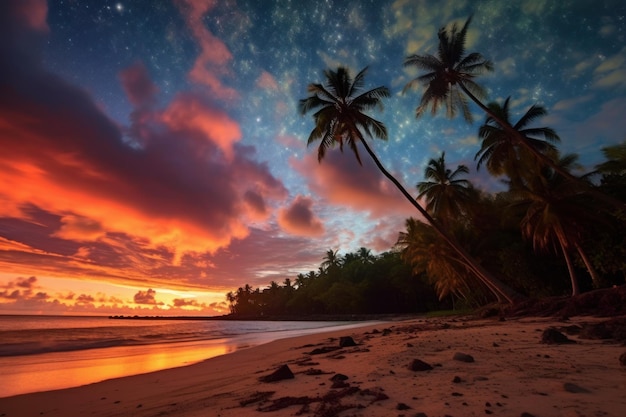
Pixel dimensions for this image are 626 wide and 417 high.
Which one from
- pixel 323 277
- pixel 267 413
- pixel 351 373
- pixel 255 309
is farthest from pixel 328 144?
pixel 255 309

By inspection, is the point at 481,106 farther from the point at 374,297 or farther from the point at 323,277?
the point at 323,277

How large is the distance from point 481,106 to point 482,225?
1962cm

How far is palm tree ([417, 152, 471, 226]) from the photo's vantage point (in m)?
26.8

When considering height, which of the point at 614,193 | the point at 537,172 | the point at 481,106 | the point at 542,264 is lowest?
the point at 542,264

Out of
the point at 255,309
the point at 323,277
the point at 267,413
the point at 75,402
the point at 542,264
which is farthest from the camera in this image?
the point at 255,309

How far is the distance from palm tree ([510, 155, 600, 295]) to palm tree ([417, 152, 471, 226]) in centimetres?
516

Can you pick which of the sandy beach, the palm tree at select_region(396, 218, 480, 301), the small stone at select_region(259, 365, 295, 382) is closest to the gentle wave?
the sandy beach

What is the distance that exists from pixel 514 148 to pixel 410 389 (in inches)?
893

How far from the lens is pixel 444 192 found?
2694 cm

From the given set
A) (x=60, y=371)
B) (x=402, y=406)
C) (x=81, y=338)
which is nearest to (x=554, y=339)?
(x=402, y=406)

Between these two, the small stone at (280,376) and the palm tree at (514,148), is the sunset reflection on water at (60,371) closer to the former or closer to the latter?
the small stone at (280,376)

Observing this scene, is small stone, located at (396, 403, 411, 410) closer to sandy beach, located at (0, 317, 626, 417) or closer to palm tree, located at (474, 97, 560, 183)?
sandy beach, located at (0, 317, 626, 417)

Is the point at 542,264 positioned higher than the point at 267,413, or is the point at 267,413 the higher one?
the point at 542,264

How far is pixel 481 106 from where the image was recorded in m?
16.9
